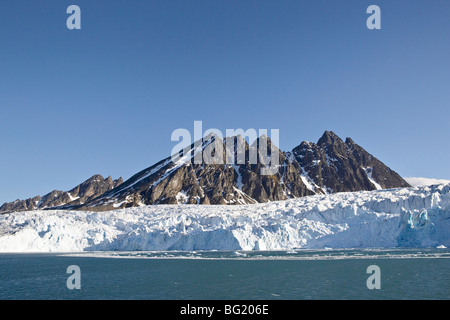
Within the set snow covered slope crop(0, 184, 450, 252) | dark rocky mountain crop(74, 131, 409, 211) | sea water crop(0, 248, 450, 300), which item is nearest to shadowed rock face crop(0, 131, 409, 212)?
dark rocky mountain crop(74, 131, 409, 211)

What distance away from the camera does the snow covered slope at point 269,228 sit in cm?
5034

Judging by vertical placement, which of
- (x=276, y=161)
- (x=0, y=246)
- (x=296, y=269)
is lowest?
(x=0, y=246)

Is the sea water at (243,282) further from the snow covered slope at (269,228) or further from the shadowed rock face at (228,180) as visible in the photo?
the shadowed rock face at (228,180)

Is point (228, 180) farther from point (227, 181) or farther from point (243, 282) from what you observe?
point (243, 282)

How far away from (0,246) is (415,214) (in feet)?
214

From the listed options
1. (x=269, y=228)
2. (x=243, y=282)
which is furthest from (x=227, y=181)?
(x=243, y=282)

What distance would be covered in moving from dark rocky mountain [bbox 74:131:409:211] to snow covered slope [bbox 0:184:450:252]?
6948cm

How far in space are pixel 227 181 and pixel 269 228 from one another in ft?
369

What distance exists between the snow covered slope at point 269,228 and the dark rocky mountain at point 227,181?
69.5 metres

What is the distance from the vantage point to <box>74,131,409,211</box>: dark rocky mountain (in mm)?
151875

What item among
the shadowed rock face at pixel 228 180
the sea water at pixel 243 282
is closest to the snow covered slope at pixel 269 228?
the sea water at pixel 243 282
